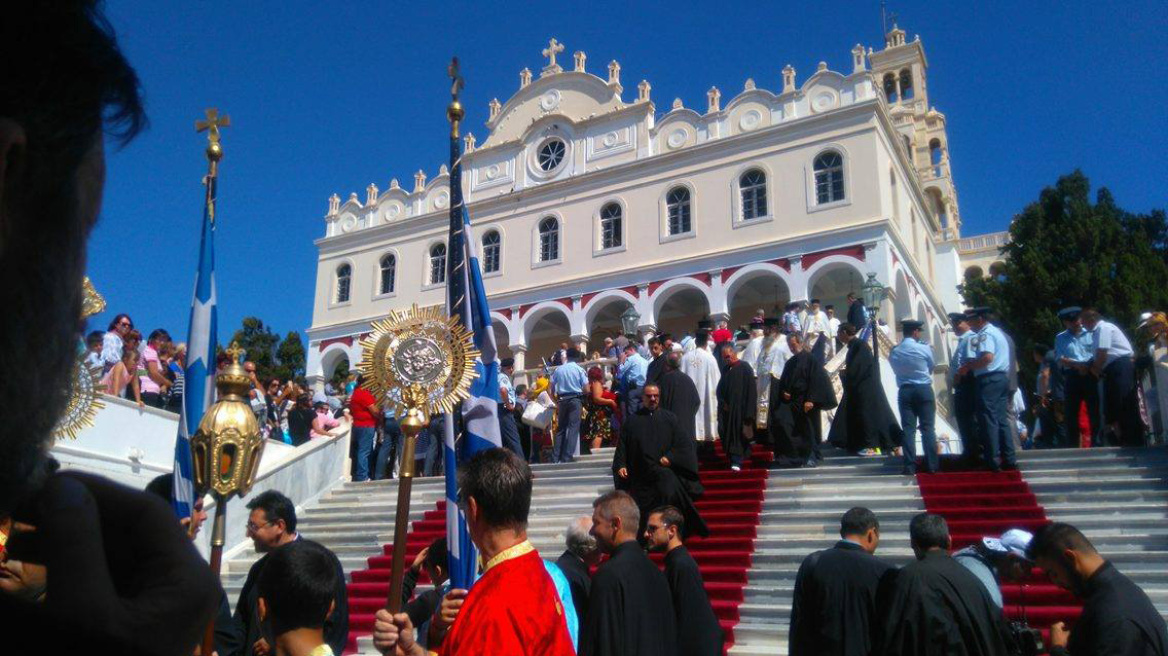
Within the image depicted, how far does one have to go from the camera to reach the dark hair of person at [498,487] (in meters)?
3.20

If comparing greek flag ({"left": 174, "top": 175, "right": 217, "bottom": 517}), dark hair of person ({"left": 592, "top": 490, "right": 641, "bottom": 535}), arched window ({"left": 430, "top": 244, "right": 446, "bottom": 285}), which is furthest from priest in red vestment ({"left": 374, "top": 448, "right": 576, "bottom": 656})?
arched window ({"left": 430, "top": 244, "right": 446, "bottom": 285})

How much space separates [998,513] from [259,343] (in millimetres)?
38520

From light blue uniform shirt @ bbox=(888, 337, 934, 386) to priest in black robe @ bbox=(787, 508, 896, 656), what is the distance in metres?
5.30

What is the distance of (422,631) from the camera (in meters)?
4.71

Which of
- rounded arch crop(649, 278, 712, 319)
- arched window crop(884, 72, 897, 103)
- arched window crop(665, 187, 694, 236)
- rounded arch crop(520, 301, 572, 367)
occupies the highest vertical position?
arched window crop(884, 72, 897, 103)

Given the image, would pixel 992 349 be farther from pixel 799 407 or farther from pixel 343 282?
pixel 343 282

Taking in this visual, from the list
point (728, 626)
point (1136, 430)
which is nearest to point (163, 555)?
point (728, 626)

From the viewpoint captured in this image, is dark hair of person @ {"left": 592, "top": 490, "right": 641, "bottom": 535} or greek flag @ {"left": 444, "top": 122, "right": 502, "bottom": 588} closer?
dark hair of person @ {"left": 592, "top": 490, "right": 641, "bottom": 535}

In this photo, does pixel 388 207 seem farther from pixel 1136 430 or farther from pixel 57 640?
pixel 57 640

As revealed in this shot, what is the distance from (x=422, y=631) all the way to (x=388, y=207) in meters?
32.7

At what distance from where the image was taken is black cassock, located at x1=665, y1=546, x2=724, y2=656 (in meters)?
4.89

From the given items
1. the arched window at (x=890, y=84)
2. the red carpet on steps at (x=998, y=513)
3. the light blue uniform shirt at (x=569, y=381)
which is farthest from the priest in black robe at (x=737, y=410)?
the arched window at (x=890, y=84)

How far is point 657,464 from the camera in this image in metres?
8.09

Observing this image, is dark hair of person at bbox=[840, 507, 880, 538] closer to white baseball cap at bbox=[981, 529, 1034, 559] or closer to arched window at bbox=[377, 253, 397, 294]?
white baseball cap at bbox=[981, 529, 1034, 559]
